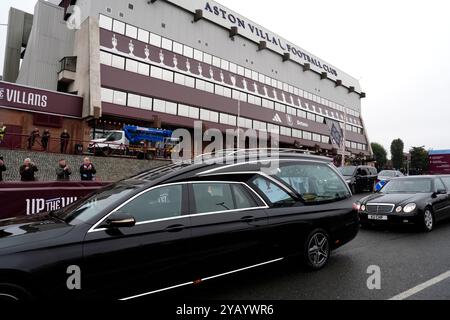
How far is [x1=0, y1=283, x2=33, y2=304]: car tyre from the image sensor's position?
250 cm

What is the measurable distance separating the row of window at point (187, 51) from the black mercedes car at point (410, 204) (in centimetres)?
2498

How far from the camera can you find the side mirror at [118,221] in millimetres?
3064

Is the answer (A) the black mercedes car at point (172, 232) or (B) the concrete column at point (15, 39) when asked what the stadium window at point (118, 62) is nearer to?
(B) the concrete column at point (15, 39)

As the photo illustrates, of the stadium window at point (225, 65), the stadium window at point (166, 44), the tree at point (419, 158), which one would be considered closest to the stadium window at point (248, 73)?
the stadium window at point (225, 65)

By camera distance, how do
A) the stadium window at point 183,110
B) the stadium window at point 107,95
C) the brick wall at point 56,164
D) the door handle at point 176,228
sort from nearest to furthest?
the door handle at point 176,228 < the brick wall at point 56,164 < the stadium window at point 107,95 < the stadium window at point 183,110

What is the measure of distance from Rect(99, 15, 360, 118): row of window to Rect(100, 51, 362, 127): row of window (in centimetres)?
227

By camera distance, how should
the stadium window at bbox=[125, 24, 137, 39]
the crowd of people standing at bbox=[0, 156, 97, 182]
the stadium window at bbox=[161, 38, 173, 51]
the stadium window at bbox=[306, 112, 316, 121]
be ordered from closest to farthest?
1. the crowd of people standing at bbox=[0, 156, 97, 182]
2. the stadium window at bbox=[125, 24, 137, 39]
3. the stadium window at bbox=[161, 38, 173, 51]
4. the stadium window at bbox=[306, 112, 316, 121]

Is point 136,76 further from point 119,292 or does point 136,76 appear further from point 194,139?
point 119,292

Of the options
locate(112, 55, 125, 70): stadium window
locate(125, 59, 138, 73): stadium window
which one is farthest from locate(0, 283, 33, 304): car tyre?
locate(125, 59, 138, 73): stadium window

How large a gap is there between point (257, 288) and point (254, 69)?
3662cm

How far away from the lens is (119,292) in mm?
3027

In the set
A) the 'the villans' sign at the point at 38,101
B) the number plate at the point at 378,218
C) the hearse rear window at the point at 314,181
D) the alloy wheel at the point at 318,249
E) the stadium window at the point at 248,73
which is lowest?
the alloy wheel at the point at 318,249

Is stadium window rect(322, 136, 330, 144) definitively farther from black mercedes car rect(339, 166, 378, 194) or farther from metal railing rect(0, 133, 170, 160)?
metal railing rect(0, 133, 170, 160)

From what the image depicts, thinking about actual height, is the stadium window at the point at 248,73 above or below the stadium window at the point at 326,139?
above
